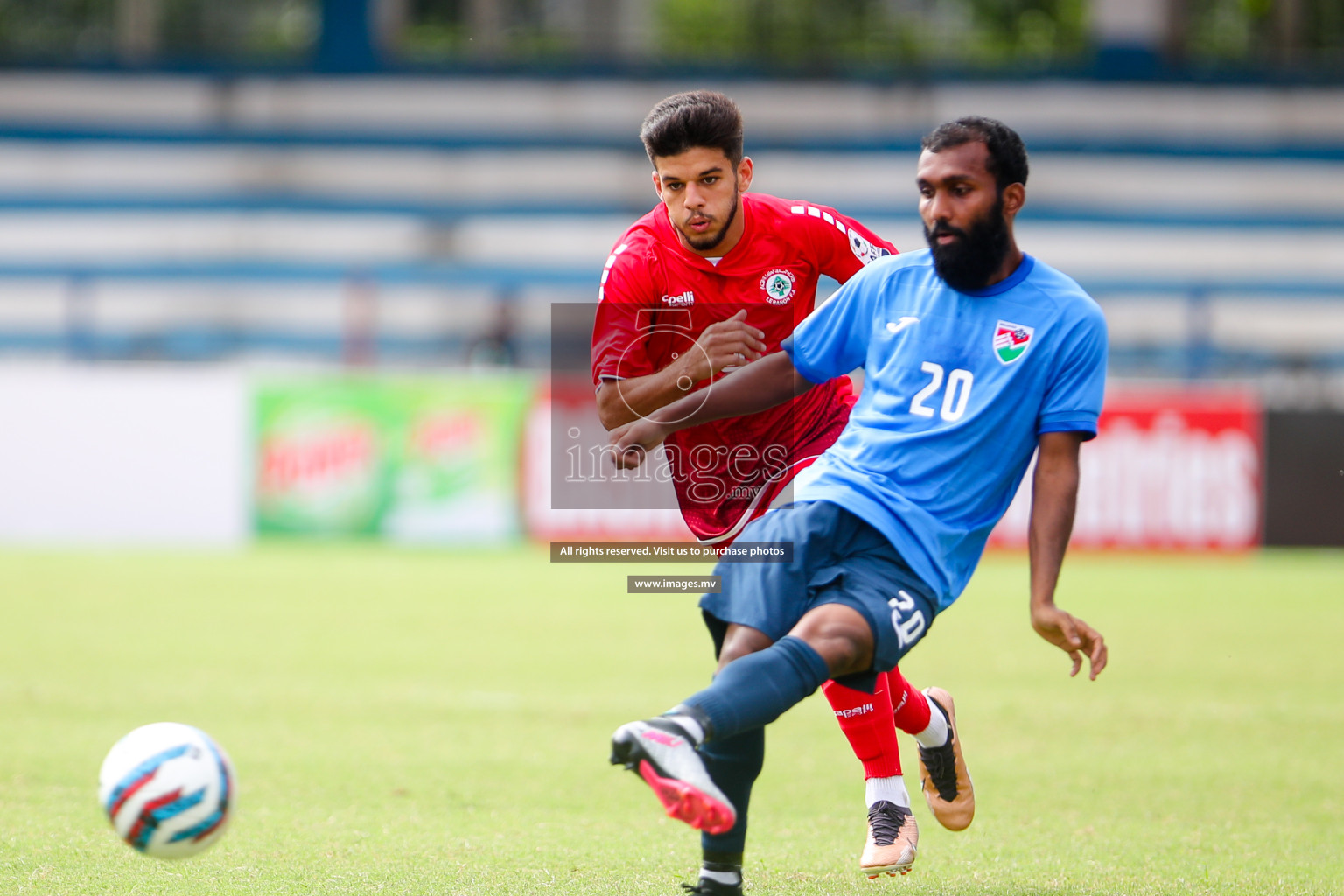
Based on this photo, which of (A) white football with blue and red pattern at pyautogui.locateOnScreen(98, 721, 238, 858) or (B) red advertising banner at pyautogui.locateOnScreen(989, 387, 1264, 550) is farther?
(B) red advertising banner at pyautogui.locateOnScreen(989, 387, 1264, 550)

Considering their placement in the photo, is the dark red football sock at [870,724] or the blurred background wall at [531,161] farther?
→ the blurred background wall at [531,161]

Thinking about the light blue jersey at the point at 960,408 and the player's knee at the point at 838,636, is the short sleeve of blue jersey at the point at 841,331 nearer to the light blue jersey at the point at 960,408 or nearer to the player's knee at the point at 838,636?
the light blue jersey at the point at 960,408

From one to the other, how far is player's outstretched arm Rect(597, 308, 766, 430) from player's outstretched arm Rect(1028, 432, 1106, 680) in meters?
0.96

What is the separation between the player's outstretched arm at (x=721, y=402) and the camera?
401cm

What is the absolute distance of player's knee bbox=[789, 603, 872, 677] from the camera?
3.52 m

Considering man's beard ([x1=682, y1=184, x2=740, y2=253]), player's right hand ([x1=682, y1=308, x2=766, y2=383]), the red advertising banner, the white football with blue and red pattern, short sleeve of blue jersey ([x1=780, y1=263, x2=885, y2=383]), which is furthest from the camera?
the red advertising banner

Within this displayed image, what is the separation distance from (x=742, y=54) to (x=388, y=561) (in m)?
13.1

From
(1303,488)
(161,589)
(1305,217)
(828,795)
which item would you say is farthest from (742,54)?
(828,795)

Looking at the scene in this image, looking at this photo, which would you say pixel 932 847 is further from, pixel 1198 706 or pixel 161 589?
pixel 161 589

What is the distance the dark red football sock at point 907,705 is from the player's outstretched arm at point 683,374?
3.72 ft

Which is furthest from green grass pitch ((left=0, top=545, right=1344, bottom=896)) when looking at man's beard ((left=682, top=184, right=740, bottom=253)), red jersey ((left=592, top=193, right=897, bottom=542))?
man's beard ((left=682, top=184, right=740, bottom=253))

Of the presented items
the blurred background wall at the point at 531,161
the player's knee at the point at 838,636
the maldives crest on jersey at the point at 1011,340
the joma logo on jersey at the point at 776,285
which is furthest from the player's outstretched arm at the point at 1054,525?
the blurred background wall at the point at 531,161

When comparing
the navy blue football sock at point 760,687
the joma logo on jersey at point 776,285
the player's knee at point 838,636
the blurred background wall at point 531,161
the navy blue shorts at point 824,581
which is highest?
the blurred background wall at point 531,161

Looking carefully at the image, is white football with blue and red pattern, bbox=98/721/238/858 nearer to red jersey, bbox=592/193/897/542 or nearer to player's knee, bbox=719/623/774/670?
player's knee, bbox=719/623/774/670
